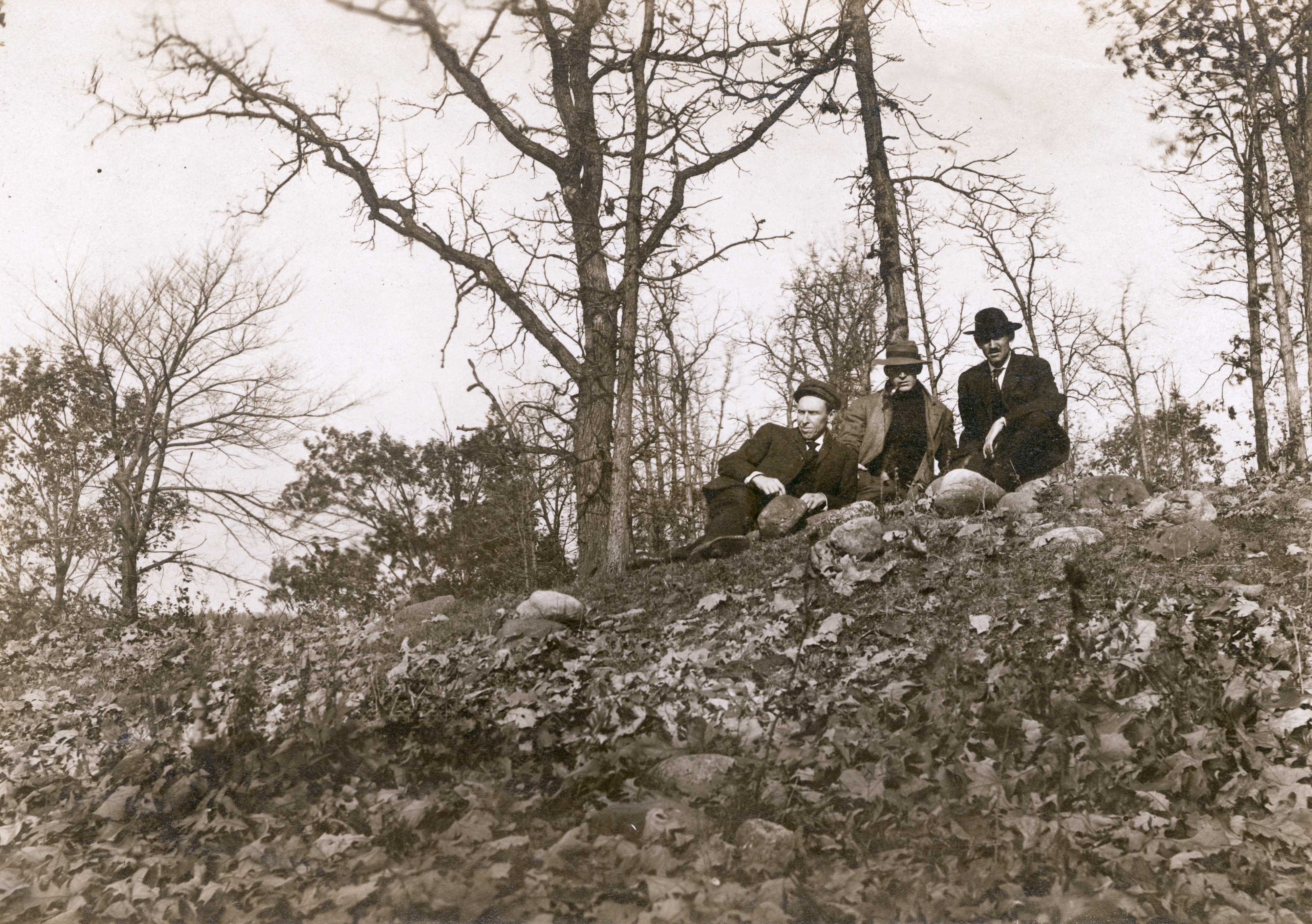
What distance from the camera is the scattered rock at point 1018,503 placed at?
6906 millimetres

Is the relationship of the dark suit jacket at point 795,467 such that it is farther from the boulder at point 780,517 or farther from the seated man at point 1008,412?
the seated man at point 1008,412

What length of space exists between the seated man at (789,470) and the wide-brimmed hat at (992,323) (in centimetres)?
149

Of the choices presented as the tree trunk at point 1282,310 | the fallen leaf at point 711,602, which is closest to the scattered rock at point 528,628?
the fallen leaf at point 711,602

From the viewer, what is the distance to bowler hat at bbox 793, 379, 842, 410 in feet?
27.8

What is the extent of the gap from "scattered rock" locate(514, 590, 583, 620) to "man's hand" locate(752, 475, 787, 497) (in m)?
2.25

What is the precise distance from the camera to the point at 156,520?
13758 mm

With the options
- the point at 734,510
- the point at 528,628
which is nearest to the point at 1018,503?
the point at 734,510

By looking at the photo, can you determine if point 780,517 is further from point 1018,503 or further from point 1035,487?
point 1035,487

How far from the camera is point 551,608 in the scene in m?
6.30

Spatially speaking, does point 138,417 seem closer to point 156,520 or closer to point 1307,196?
point 156,520

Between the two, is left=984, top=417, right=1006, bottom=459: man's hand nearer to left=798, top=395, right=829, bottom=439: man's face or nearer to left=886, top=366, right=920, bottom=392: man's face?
left=886, top=366, right=920, bottom=392: man's face

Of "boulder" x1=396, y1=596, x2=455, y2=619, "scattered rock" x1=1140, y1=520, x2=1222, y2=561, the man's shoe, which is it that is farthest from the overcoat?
"boulder" x1=396, y1=596, x2=455, y2=619

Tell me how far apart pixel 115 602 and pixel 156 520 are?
2224 mm

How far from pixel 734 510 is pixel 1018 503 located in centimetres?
229
